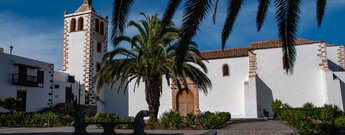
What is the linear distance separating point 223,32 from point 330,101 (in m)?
20.0

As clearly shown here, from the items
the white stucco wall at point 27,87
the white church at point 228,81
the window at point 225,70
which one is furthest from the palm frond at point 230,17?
the white stucco wall at point 27,87

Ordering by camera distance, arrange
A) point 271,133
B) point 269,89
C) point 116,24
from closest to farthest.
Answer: point 116,24 < point 271,133 < point 269,89

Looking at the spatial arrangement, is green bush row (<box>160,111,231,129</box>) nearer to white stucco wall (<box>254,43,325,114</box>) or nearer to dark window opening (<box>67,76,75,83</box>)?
white stucco wall (<box>254,43,325,114</box>)

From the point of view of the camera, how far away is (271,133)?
1195 cm

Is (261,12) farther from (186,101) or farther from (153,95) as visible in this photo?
(186,101)

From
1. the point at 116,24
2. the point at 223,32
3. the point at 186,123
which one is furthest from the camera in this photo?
the point at 186,123

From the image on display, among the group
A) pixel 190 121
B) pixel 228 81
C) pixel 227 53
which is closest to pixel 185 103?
pixel 228 81

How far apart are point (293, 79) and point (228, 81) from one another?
15.2ft

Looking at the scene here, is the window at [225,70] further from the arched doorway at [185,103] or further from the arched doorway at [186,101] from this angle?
the arched doorway at [185,103]

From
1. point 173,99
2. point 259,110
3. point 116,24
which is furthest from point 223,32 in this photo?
point 173,99

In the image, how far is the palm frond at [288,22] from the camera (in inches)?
204

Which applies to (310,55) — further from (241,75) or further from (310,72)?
(241,75)

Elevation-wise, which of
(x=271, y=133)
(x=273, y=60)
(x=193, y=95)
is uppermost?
(x=273, y=60)

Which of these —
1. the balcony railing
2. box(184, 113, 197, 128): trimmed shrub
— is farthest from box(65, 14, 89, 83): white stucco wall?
box(184, 113, 197, 128): trimmed shrub
